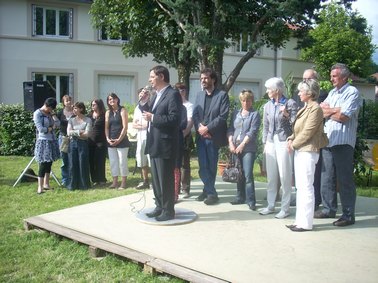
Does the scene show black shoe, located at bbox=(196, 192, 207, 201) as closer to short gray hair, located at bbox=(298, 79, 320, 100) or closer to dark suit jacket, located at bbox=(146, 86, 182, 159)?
dark suit jacket, located at bbox=(146, 86, 182, 159)

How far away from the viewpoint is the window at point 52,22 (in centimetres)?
1806

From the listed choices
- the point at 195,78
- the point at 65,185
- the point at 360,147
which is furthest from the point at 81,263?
the point at 195,78

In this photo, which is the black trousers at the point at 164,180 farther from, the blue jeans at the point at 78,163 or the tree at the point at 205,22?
the tree at the point at 205,22

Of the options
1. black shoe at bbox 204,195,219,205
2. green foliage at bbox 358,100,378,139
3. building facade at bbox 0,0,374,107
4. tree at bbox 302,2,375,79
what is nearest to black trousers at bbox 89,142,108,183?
black shoe at bbox 204,195,219,205

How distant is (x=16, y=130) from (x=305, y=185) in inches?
426

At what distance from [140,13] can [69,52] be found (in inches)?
283

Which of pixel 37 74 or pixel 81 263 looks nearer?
pixel 81 263

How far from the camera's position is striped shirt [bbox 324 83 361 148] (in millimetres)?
5129

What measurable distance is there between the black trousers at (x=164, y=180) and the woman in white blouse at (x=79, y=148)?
3195 mm

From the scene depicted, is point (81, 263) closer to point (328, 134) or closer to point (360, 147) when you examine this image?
point (328, 134)

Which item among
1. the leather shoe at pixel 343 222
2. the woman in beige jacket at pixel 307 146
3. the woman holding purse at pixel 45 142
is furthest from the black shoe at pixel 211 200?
the woman holding purse at pixel 45 142

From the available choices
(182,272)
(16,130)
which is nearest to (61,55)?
(16,130)

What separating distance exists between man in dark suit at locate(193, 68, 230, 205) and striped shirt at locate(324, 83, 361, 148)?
4.97 ft

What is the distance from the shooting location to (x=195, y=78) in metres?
21.8
